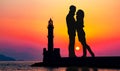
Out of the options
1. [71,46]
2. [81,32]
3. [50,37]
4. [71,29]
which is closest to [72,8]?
[71,29]

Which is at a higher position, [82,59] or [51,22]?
[51,22]

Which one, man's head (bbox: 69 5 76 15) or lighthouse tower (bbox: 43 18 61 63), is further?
lighthouse tower (bbox: 43 18 61 63)

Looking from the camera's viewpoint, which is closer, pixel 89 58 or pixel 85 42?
pixel 89 58

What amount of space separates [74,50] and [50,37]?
17.2 feet

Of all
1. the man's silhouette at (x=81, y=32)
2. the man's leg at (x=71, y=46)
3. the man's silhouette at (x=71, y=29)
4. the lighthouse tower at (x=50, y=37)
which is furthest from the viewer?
the lighthouse tower at (x=50, y=37)

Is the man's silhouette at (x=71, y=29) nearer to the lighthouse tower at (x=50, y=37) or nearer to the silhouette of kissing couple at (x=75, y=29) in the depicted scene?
the silhouette of kissing couple at (x=75, y=29)

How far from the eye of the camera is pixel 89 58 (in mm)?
72375

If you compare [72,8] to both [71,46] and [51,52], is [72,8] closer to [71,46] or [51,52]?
[71,46]

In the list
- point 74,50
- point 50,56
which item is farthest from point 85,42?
point 50,56

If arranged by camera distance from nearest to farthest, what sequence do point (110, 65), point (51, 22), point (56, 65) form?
point (110, 65), point (56, 65), point (51, 22)

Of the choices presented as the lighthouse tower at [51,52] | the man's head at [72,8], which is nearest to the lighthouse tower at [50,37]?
the lighthouse tower at [51,52]

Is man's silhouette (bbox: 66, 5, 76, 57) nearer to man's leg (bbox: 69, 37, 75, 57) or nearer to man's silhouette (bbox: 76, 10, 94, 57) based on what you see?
man's leg (bbox: 69, 37, 75, 57)

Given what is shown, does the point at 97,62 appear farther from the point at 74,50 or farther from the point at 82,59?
the point at 74,50

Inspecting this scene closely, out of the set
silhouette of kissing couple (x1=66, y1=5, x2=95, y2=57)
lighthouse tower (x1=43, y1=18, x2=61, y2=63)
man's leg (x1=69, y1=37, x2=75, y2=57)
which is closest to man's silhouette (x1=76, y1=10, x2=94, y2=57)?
silhouette of kissing couple (x1=66, y1=5, x2=95, y2=57)
